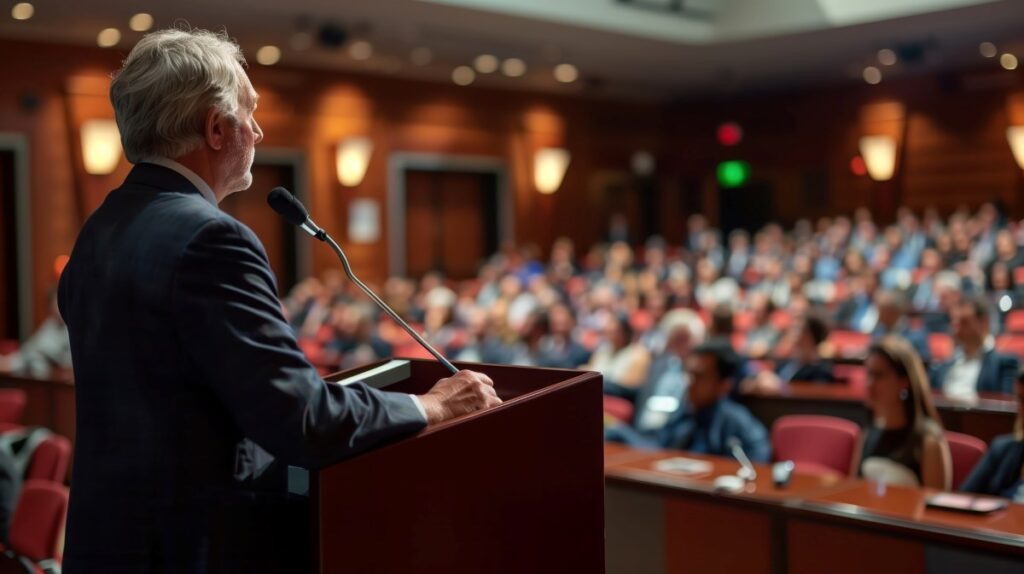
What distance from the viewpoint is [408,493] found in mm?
1163

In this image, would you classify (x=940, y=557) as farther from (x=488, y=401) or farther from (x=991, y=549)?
(x=488, y=401)

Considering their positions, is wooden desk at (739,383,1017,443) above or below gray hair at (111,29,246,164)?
below

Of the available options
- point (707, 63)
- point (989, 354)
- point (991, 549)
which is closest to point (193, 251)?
point (991, 549)

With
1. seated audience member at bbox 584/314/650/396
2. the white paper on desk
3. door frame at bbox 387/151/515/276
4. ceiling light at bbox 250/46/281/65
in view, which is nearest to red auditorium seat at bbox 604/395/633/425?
seated audience member at bbox 584/314/650/396

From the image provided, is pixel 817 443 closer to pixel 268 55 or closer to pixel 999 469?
pixel 999 469

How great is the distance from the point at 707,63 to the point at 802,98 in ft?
10.2

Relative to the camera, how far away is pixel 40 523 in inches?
130

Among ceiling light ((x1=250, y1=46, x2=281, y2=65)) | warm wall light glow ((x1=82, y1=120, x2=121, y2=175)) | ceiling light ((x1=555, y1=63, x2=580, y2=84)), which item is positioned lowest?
warm wall light glow ((x1=82, y1=120, x2=121, y2=175))

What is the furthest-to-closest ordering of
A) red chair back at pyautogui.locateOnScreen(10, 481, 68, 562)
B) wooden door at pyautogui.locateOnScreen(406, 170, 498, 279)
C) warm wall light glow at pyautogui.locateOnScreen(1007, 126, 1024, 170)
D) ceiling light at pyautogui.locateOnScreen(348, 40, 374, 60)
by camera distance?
wooden door at pyautogui.locateOnScreen(406, 170, 498, 279) → warm wall light glow at pyautogui.locateOnScreen(1007, 126, 1024, 170) → ceiling light at pyautogui.locateOnScreen(348, 40, 374, 60) → red chair back at pyautogui.locateOnScreen(10, 481, 68, 562)

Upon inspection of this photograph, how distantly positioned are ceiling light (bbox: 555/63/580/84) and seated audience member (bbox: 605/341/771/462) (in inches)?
354

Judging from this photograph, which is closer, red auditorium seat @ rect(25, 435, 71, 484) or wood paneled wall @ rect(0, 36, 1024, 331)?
red auditorium seat @ rect(25, 435, 71, 484)

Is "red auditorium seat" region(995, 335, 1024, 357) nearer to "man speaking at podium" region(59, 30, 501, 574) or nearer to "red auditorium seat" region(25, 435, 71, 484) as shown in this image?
"red auditorium seat" region(25, 435, 71, 484)

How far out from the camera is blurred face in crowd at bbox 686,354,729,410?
4340mm

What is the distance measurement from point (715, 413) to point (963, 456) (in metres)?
1.02
